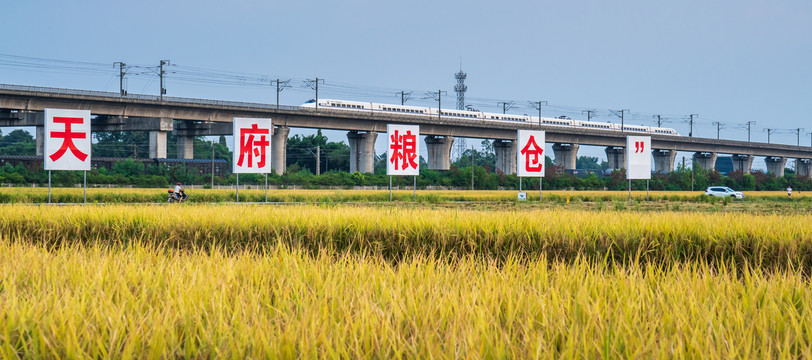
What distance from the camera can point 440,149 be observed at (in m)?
76.8

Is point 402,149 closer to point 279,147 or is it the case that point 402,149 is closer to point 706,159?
point 279,147

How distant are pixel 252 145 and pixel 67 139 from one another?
20.7ft

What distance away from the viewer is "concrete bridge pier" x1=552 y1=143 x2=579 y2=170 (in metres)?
86.4

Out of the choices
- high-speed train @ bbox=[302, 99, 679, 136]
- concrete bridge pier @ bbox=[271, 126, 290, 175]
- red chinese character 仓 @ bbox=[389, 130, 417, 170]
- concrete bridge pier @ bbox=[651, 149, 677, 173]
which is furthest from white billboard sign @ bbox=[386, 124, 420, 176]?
concrete bridge pier @ bbox=[651, 149, 677, 173]

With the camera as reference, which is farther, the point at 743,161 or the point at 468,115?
the point at 743,161

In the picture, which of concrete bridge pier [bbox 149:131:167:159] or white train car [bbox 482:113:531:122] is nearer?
concrete bridge pier [bbox 149:131:167:159]

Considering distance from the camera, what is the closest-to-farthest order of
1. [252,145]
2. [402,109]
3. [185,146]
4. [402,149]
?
1. [252,145]
2. [402,149]
3. [185,146]
4. [402,109]

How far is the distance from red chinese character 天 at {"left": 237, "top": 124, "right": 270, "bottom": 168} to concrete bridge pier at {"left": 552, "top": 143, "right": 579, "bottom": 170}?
6856 centimetres

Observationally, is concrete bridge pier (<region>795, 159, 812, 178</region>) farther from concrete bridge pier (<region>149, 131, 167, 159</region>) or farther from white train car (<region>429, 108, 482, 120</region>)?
concrete bridge pier (<region>149, 131, 167, 159</region>)

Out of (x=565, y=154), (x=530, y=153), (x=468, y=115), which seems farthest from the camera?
(x=565, y=154)

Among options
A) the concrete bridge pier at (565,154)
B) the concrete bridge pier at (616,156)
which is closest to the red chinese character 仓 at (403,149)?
the concrete bridge pier at (565,154)

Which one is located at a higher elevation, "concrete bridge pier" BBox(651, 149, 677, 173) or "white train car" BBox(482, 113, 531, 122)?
"white train car" BBox(482, 113, 531, 122)

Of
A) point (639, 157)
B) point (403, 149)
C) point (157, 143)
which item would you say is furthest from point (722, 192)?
point (157, 143)

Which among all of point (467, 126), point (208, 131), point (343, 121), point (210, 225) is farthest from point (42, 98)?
point (210, 225)
